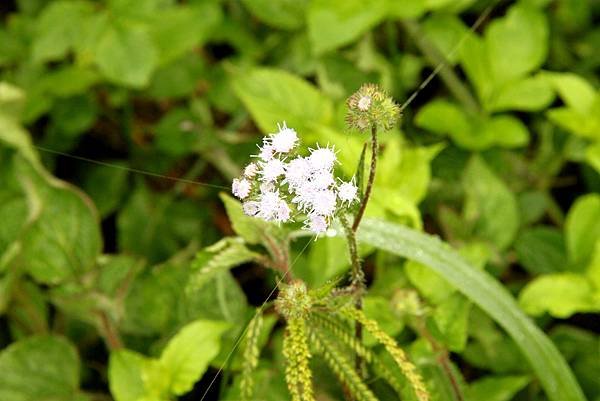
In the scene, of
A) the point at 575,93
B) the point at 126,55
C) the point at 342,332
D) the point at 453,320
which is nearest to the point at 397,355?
the point at 342,332

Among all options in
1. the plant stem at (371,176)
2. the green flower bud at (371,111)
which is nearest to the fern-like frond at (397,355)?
the plant stem at (371,176)

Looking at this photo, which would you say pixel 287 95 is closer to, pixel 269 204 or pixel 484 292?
pixel 484 292

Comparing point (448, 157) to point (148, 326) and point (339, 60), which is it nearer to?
point (339, 60)

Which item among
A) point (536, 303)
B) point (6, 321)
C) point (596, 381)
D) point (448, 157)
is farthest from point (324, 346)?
point (6, 321)

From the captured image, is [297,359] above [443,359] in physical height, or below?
A: below

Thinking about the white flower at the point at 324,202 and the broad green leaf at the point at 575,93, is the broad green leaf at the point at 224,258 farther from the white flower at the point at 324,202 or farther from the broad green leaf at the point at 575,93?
the broad green leaf at the point at 575,93

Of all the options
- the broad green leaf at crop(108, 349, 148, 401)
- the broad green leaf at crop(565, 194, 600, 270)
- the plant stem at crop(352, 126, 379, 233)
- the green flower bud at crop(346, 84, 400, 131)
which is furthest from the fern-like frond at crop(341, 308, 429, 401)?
the broad green leaf at crop(565, 194, 600, 270)

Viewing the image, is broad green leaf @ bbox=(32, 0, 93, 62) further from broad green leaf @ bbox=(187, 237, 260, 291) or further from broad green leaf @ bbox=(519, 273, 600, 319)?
broad green leaf @ bbox=(519, 273, 600, 319)
